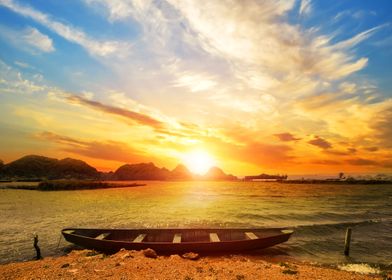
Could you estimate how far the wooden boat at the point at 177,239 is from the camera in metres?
19.4

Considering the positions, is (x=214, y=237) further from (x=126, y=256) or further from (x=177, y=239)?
(x=126, y=256)

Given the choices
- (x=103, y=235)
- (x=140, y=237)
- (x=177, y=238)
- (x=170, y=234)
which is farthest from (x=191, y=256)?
(x=103, y=235)

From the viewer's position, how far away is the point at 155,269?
1530 centimetres

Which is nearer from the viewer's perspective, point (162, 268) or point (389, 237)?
point (162, 268)

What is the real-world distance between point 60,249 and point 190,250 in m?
12.1

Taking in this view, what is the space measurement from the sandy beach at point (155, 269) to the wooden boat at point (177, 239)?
40.7 inches

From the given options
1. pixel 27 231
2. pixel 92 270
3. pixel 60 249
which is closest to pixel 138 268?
pixel 92 270

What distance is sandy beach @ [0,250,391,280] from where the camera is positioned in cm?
1427

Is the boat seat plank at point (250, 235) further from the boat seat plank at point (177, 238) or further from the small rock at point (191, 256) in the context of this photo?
the boat seat plank at point (177, 238)

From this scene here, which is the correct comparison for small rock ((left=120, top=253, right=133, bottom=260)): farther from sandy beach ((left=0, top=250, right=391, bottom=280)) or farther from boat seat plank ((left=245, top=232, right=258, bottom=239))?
boat seat plank ((left=245, top=232, right=258, bottom=239))

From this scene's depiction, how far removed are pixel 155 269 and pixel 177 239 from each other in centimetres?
580

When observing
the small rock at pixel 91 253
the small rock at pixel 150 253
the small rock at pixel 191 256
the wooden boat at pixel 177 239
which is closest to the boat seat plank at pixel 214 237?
the wooden boat at pixel 177 239

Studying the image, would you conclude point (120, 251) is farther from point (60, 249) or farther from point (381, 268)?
point (381, 268)

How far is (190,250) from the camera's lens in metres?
19.3
